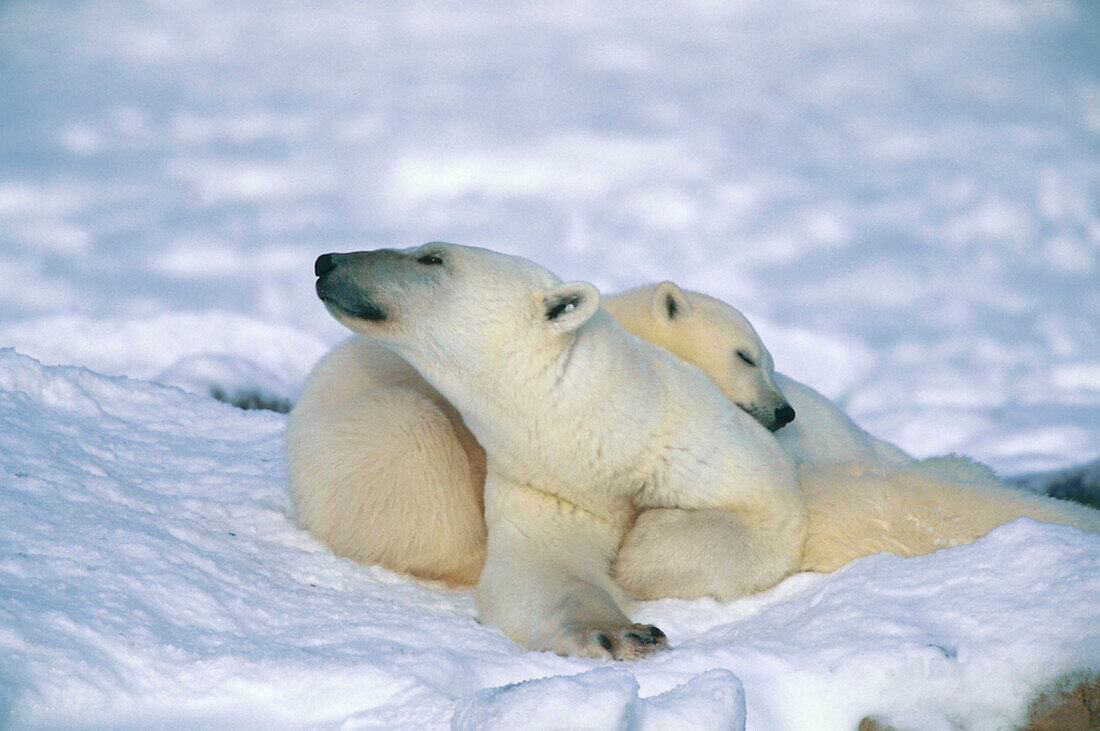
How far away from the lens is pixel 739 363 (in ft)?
15.3

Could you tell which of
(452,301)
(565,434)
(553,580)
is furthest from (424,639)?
(452,301)

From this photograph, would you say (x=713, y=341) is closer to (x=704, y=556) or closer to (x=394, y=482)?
(x=704, y=556)

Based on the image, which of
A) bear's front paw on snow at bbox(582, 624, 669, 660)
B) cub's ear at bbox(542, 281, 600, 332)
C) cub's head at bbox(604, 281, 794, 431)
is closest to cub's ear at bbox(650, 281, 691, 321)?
cub's head at bbox(604, 281, 794, 431)

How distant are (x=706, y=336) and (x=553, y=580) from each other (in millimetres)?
1812

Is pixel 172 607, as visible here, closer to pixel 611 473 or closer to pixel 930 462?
pixel 611 473

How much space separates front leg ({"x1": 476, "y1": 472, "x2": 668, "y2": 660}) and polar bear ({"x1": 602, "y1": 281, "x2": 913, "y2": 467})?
3.56 ft

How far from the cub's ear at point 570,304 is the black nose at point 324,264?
0.79 m

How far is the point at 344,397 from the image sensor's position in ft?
13.9

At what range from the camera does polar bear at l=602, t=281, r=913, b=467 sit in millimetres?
4504

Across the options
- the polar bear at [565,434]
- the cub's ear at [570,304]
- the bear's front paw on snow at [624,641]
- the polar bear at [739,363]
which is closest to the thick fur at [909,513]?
the polar bear at [565,434]

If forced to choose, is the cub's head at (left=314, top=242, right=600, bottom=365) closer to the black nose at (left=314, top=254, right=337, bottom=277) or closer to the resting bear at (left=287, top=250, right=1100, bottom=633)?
the black nose at (left=314, top=254, right=337, bottom=277)

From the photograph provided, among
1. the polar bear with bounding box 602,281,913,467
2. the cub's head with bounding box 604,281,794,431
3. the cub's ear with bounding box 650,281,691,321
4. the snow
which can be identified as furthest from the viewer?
the cub's ear with bounding box 650,281,691,321

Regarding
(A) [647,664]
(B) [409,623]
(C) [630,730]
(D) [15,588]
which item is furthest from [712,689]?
(D) [15,588]

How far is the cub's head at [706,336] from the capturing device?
15.1 ft
